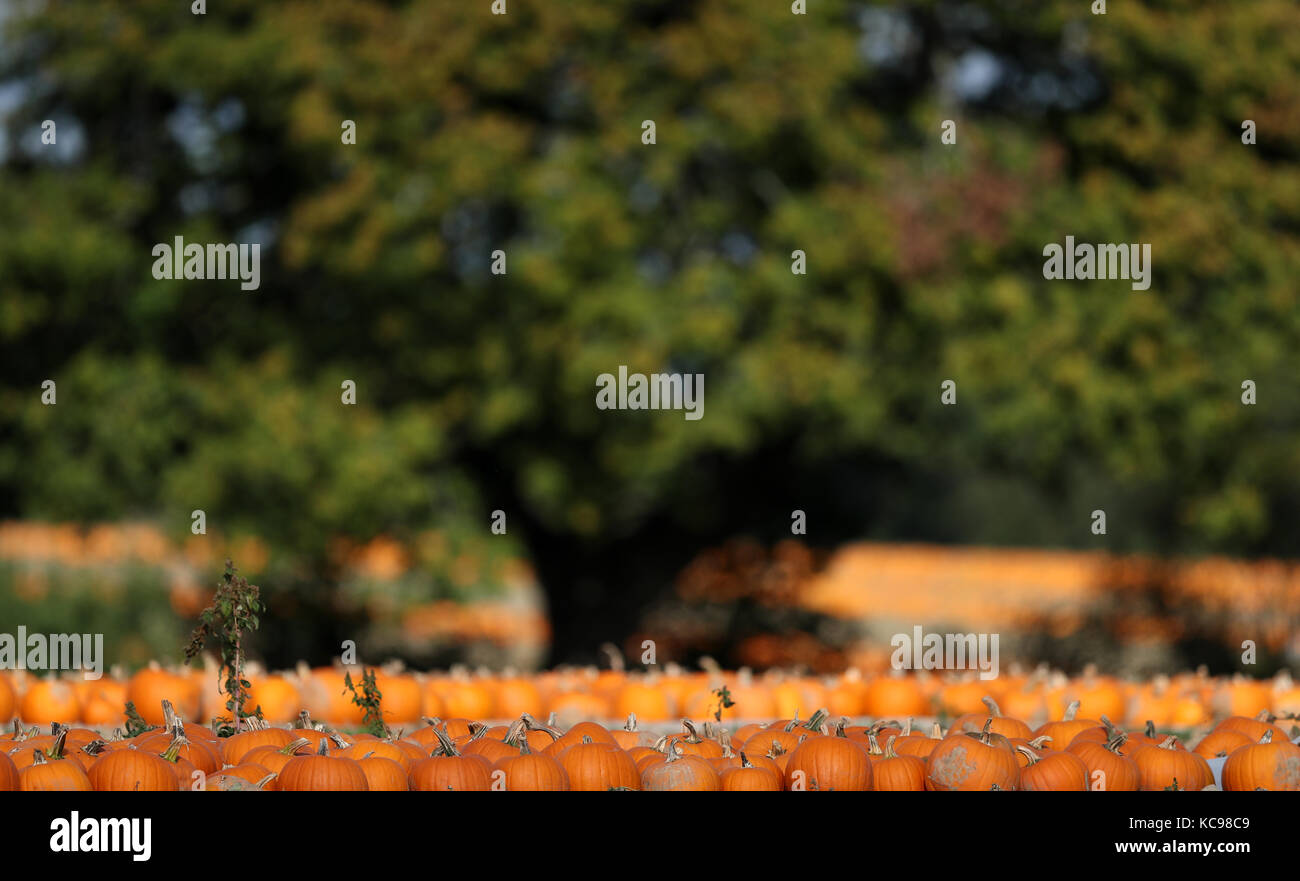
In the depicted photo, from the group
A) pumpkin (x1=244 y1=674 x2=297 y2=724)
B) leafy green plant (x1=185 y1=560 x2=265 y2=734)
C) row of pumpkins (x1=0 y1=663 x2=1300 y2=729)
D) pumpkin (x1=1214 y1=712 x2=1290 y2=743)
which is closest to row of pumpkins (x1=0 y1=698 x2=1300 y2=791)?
leafy green plant (x1=185 y1=560 x2=265 y2=734)

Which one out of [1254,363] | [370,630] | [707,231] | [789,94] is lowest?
[370,630]

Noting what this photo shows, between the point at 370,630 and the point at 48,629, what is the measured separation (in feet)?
8.93

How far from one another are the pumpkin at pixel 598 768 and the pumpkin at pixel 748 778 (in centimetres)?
24

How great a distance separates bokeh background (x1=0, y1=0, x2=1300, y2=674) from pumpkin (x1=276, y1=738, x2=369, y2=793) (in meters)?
7.95

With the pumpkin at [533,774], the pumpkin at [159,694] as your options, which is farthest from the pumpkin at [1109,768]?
the pumpkin at [159,694]

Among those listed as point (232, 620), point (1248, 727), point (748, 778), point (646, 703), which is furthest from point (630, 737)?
point (1248, 727)

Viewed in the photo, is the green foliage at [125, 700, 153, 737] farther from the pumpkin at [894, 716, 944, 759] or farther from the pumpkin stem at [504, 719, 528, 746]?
the pumpkin at [894, 716, 944, 759]

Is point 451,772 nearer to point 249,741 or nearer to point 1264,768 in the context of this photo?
point 249,741

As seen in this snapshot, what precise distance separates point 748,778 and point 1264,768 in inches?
55.6

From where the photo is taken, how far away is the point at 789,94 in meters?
12.4

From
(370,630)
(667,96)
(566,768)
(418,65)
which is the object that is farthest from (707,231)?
(566,768)
